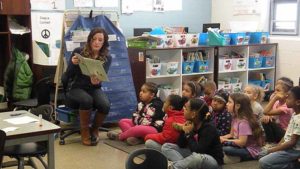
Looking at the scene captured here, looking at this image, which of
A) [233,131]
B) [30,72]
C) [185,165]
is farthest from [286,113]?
[30,72]

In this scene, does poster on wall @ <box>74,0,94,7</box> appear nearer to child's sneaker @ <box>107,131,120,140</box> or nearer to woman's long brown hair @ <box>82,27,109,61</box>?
woman's long brown hair @ <box>82,27,109,61</box>

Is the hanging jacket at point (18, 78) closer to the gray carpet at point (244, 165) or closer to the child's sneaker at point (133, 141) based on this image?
the child's sneaker at point (133, 141)

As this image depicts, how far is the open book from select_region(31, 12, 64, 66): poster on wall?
168cm

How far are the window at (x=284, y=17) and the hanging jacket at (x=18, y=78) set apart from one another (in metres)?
4.41

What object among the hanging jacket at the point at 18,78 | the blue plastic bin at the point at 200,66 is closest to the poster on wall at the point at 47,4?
the hanging jacket at the point at 18,78

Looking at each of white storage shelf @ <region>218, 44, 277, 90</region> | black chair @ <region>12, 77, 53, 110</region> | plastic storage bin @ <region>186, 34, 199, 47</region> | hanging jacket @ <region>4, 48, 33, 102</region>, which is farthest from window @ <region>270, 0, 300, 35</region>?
hanging jacket @ <region>4, 48, 33, 102</region>

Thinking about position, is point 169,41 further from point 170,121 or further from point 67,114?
point 170,121

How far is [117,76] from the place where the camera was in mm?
5270

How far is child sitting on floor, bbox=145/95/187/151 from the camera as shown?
388 centimetres

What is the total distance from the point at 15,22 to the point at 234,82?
3.49 m

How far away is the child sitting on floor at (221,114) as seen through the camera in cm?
409

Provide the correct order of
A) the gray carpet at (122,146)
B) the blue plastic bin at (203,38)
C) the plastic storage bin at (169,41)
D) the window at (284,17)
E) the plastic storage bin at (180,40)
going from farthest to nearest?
the window at (284,17), the blue plastic bin at (203,38), the plastic storage bin at (180,40), the plastic storage bin at (169,41), the gray carpet at (122,146)

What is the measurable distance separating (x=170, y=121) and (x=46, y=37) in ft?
10.8

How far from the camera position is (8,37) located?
5738 millimetres
